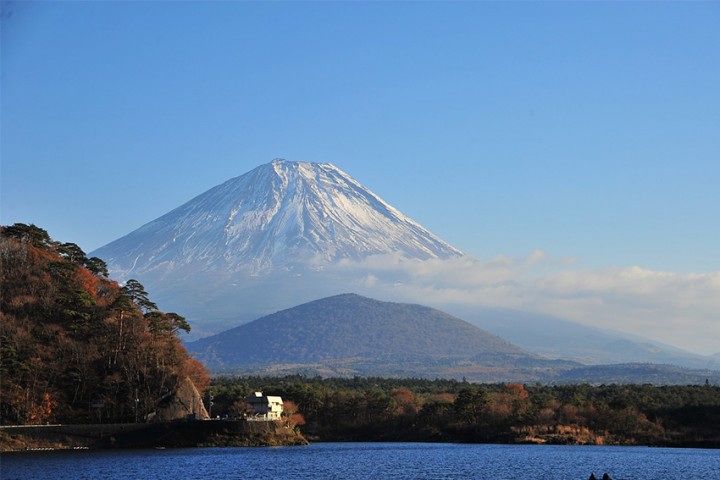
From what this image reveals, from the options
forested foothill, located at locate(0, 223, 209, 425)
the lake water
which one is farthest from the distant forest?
the lake water

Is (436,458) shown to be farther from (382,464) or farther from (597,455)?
(597,455)

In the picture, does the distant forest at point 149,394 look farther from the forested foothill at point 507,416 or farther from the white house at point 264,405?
the white house at point 264,405

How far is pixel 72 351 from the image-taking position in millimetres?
69062

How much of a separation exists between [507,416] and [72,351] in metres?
32.9

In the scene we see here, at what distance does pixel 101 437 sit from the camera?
65.1 meters

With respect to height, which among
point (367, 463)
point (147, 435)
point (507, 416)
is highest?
point (507, 416)

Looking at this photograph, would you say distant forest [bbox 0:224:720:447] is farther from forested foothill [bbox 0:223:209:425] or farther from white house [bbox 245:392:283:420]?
white house [bbox 245:392:283:420]

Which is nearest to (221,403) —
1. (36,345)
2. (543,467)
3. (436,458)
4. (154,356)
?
(154,356)

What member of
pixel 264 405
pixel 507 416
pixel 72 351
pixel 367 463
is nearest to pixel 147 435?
pixel 72 351

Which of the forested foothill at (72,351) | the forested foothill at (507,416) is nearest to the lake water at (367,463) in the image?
the forested foothill at (72,351)

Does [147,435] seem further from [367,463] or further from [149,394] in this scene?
[367,463]

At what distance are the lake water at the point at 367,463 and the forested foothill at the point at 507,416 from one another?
7.35 meters

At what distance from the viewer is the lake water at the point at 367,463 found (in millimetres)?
48000

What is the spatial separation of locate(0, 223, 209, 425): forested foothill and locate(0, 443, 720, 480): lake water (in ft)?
21.5
